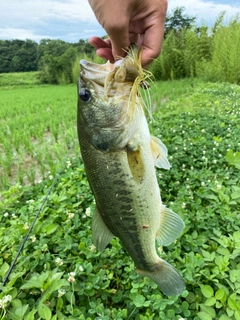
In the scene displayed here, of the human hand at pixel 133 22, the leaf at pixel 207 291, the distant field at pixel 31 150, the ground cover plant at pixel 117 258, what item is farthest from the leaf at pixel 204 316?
the distant field at pixel 31 150

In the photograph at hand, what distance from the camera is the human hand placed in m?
1.58

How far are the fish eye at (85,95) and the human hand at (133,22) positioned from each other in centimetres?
34

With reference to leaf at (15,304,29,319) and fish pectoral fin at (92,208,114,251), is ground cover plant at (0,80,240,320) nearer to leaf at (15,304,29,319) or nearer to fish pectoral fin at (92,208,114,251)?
leaf at (15,304,29,319)

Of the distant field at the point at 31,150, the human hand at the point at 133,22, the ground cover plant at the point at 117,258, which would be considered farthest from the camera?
the distant field at the point at 31,150

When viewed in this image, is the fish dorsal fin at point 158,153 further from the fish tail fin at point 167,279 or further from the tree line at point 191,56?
the tree line at point 191,56

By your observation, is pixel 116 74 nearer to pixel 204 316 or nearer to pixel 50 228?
pixel 204 316

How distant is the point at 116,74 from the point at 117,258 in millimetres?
1659

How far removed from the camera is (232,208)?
2963 mm

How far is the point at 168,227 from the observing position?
5.65 feet

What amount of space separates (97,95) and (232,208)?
2102mm

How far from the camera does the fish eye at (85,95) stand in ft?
4.89

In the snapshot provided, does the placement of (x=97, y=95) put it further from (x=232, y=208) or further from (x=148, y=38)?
(x=232, y=208)

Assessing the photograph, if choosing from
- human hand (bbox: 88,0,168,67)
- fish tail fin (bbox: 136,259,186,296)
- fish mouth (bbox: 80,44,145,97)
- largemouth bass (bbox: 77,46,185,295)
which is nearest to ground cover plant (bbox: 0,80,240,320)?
fish tail fin (bbox: 136,259,186,296)

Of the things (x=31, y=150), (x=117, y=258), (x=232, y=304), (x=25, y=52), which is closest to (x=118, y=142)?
(x=232, y=304)
